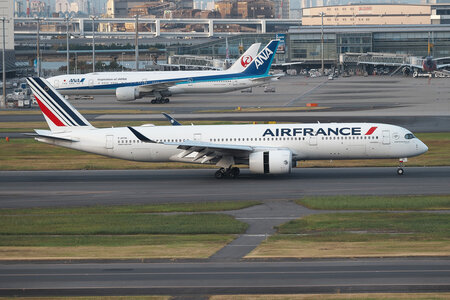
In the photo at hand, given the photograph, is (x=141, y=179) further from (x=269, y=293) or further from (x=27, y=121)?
(x=27, y=121)

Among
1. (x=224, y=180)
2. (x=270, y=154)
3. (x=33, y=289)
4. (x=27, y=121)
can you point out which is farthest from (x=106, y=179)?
(x=27, y=121)

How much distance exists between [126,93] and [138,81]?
8.74 ft

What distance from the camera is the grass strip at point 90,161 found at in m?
55.6

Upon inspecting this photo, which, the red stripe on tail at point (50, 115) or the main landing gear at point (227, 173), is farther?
the red stripe on tail at point (50, 115)

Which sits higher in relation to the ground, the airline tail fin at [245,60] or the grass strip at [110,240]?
the airline tail fin at [245,60]

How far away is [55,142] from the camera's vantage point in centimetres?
5088

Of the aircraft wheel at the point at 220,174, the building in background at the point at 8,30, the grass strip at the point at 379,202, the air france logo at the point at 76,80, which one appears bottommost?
the grass strip at the point at 379,202

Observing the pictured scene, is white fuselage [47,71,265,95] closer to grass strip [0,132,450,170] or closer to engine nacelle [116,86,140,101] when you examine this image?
engine nacelle [116,86,140,101]

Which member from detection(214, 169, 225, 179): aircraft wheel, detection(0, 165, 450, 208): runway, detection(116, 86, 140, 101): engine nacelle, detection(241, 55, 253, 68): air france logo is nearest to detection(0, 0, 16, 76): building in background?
detection(116, 86, 140, 101): engine nacelle

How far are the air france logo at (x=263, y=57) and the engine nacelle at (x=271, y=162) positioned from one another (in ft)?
193

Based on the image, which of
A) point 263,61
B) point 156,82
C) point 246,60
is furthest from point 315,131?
point 156,82

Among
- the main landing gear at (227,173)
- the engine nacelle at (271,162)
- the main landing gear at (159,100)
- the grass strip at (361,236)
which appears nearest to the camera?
the grass strip at (361,236)

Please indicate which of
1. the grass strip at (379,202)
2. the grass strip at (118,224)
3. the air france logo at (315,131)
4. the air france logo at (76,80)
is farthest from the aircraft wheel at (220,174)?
the air france logo at (76,80)

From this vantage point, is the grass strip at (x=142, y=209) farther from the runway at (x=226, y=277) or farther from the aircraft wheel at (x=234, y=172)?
the runway at (x=226, y=277)
